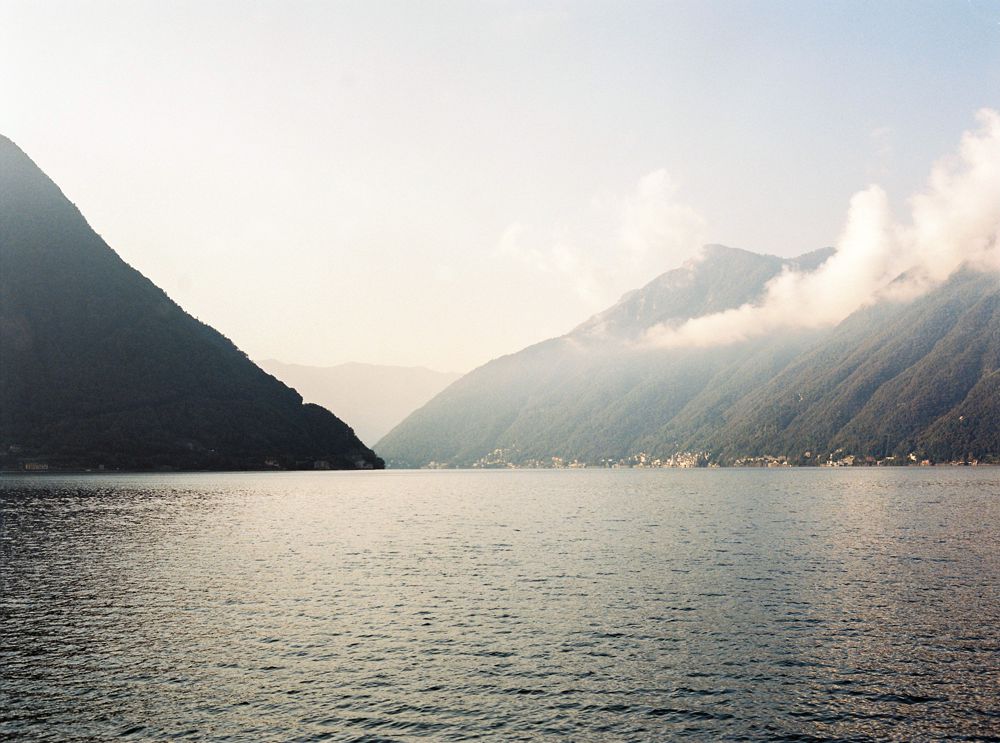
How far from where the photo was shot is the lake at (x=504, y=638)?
101 ft

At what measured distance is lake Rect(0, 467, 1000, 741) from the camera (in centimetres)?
3064

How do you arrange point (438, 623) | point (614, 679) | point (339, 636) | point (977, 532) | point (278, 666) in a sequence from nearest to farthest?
point (614, 679) < point (278, 666) < point (339, 636) < point (438, 623) < point (977, 532)

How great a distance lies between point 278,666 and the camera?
38406mm

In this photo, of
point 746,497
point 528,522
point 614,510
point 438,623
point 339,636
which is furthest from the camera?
point 746,497

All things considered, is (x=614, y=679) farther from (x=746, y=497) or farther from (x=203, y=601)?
(x=746, y=497)

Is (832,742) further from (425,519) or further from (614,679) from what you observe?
(425,519)

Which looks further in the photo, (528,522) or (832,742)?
(528,522)

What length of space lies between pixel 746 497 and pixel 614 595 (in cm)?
14044

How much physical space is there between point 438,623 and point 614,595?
15780 millimetres

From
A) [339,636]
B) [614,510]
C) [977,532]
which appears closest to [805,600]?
[339,636]

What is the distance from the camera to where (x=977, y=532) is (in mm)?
93938

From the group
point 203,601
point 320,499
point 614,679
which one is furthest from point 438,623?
point 320,499

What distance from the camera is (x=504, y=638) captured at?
43.5 meters

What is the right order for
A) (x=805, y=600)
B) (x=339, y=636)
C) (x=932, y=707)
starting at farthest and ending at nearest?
(x=805, y=600) → (x=339, y=636) → (x=932, y=707)
